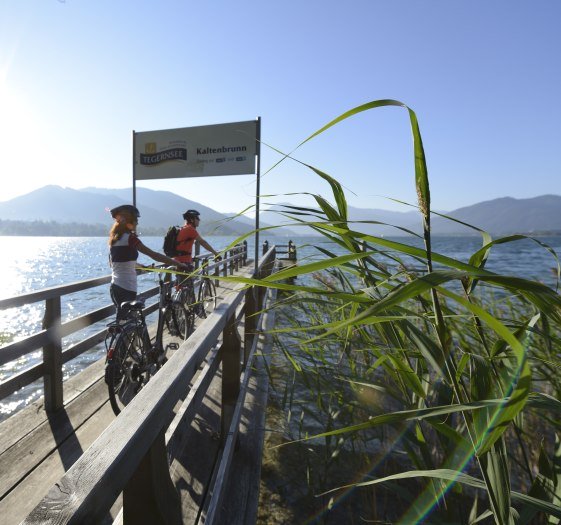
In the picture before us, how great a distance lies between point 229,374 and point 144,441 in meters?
1.67

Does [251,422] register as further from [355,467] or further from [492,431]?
[492,431]

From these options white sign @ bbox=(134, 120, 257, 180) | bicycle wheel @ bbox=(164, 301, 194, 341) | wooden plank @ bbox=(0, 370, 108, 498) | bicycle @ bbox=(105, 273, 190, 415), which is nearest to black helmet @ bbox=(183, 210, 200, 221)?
white sign @ bbox=(134, 120, 257, 180)

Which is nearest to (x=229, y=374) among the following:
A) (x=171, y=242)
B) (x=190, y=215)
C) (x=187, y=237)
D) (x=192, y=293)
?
(x=192, y=293)

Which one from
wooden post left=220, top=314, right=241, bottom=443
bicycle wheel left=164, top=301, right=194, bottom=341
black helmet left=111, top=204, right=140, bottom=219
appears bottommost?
bicycle wheel left=164, top=301, right=194, bottom=341

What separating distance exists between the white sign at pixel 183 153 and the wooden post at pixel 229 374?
4.97 meters

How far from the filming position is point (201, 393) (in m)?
1.95

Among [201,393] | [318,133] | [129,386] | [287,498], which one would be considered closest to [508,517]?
[318,133]

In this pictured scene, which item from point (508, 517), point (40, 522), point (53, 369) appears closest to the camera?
point (40, 522)

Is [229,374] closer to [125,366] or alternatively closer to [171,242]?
[125,366]

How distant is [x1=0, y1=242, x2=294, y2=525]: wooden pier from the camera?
648 millimetres

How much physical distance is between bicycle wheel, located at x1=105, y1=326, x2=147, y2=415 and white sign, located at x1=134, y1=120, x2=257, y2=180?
13.7 feet

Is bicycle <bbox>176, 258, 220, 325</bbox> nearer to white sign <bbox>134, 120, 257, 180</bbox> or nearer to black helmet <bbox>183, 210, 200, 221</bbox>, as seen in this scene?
black helmet <bbox>183, 210, 200, 221</bbox>

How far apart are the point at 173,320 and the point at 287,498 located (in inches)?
121

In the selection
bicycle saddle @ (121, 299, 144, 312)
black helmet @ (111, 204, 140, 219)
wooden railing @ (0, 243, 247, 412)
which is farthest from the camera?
black helmet @ (111, 204, 140, 219)
